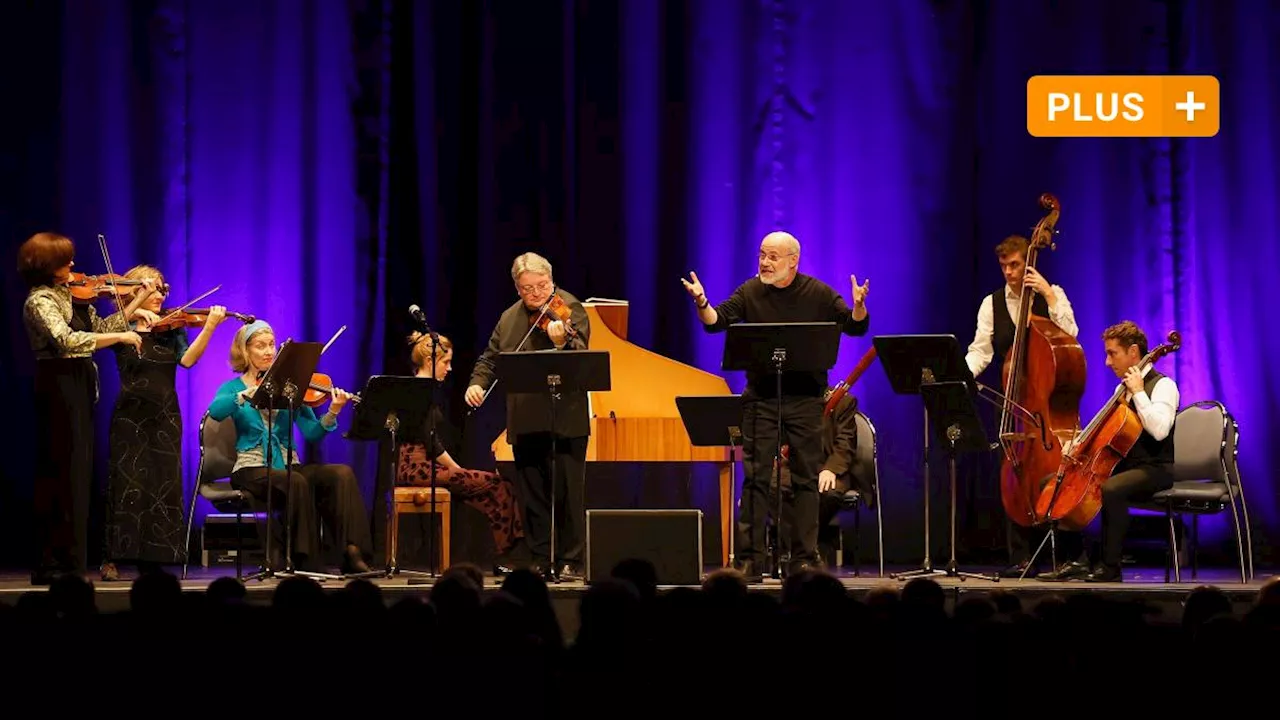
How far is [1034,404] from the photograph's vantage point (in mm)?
7152

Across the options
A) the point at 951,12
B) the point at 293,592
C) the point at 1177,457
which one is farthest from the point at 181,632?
the point at 951,12

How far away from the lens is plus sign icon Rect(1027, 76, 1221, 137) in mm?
8680

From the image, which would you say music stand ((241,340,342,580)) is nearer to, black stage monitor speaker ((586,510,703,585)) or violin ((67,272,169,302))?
violin ((67,272,169,302))

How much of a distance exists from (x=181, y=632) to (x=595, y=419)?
4645mm

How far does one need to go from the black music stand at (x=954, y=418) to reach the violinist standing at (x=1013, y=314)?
68 cm

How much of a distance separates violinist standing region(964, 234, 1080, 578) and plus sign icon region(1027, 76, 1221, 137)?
4.57 feet

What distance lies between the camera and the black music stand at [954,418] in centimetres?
673

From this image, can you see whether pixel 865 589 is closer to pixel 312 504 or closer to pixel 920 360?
pixel 920 360

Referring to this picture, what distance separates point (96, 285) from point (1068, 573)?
4.63 metres

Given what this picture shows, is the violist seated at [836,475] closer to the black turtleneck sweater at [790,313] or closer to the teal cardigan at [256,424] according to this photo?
the black turtleneck sweater at [790,313]

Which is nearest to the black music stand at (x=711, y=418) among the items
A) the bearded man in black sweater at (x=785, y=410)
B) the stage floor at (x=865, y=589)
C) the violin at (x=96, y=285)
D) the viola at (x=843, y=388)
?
the bearded man in black sweater at (x=785, y=410)

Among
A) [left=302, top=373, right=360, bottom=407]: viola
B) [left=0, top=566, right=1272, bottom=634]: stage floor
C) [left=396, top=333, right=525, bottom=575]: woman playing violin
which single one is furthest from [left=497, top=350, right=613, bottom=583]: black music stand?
[left=396, top=333, right=525, bottom=575]: woman playing violin

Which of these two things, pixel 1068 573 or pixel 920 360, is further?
pixel 1068 573

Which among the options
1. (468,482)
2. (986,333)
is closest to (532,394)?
(468,482)
